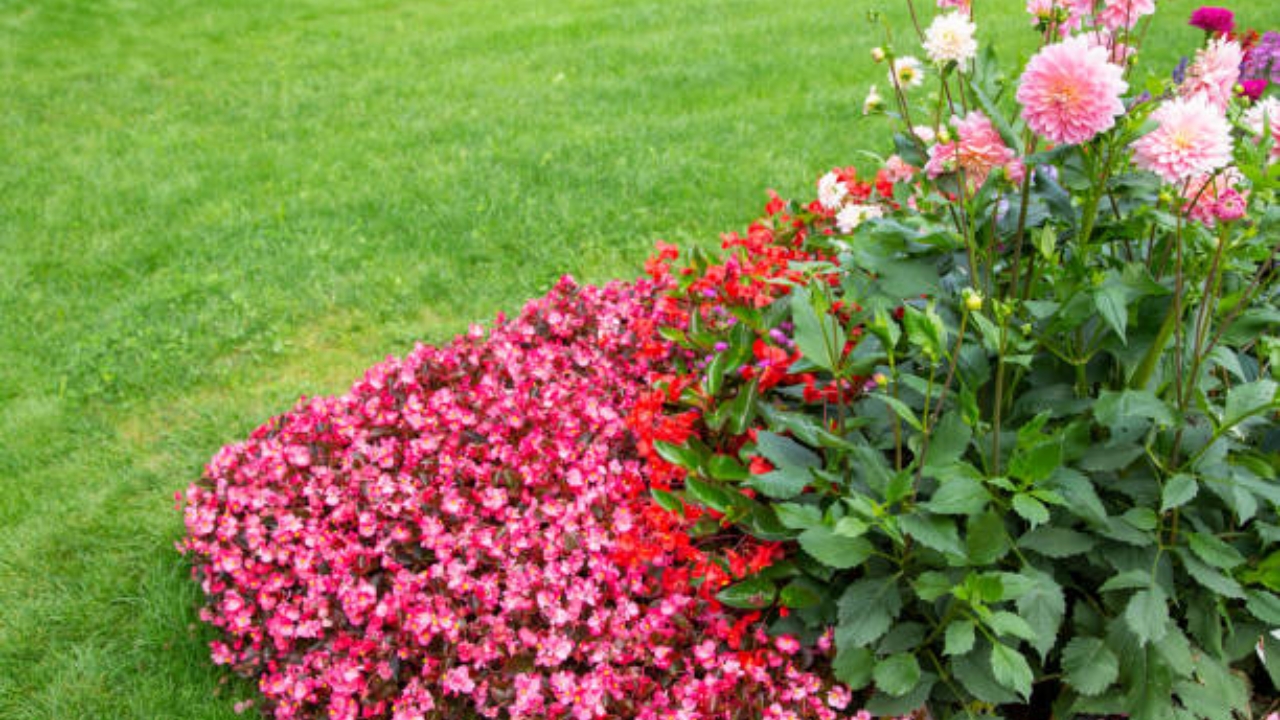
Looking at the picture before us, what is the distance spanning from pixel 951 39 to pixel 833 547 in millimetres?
1007

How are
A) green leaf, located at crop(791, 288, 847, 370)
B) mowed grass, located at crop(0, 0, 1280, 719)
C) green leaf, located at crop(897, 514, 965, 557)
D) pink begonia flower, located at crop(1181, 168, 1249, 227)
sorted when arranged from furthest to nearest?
1. mowed grass, located at crop(0, 0, 1280, 719)
2. green leaf, located at crop(791, 288, 847, 370)
3. green leaf, located at crop(897, 514, 965, 557)
4. pink begonia flower, located at crop(1181, 168, 1249, 227)

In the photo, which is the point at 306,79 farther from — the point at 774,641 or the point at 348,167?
the point at 774,641

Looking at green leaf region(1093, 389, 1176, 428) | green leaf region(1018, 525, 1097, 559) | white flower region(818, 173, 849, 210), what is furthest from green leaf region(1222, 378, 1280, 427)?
white flower region(818, 173, 849, 210)

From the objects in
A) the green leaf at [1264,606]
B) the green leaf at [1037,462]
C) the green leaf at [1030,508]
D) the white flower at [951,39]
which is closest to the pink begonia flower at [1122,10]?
the white flower at [951,39]

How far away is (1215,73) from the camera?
6.64 feet

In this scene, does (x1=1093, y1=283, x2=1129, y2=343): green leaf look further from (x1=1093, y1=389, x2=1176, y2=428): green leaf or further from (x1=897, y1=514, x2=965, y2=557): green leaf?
(x1=897, y1=514, x2=965, y2=557): green leaf

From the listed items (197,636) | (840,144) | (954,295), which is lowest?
(197,636)

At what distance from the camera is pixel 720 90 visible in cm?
625

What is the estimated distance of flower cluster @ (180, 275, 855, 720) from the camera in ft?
7.18

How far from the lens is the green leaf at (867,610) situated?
1991 mm

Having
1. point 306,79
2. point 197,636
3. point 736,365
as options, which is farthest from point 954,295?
point 306,79

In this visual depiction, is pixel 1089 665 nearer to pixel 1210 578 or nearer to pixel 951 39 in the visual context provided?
pixel 1210 578

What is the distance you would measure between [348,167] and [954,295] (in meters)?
4.06

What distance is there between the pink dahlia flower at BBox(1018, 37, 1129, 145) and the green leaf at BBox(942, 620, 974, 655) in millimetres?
903
